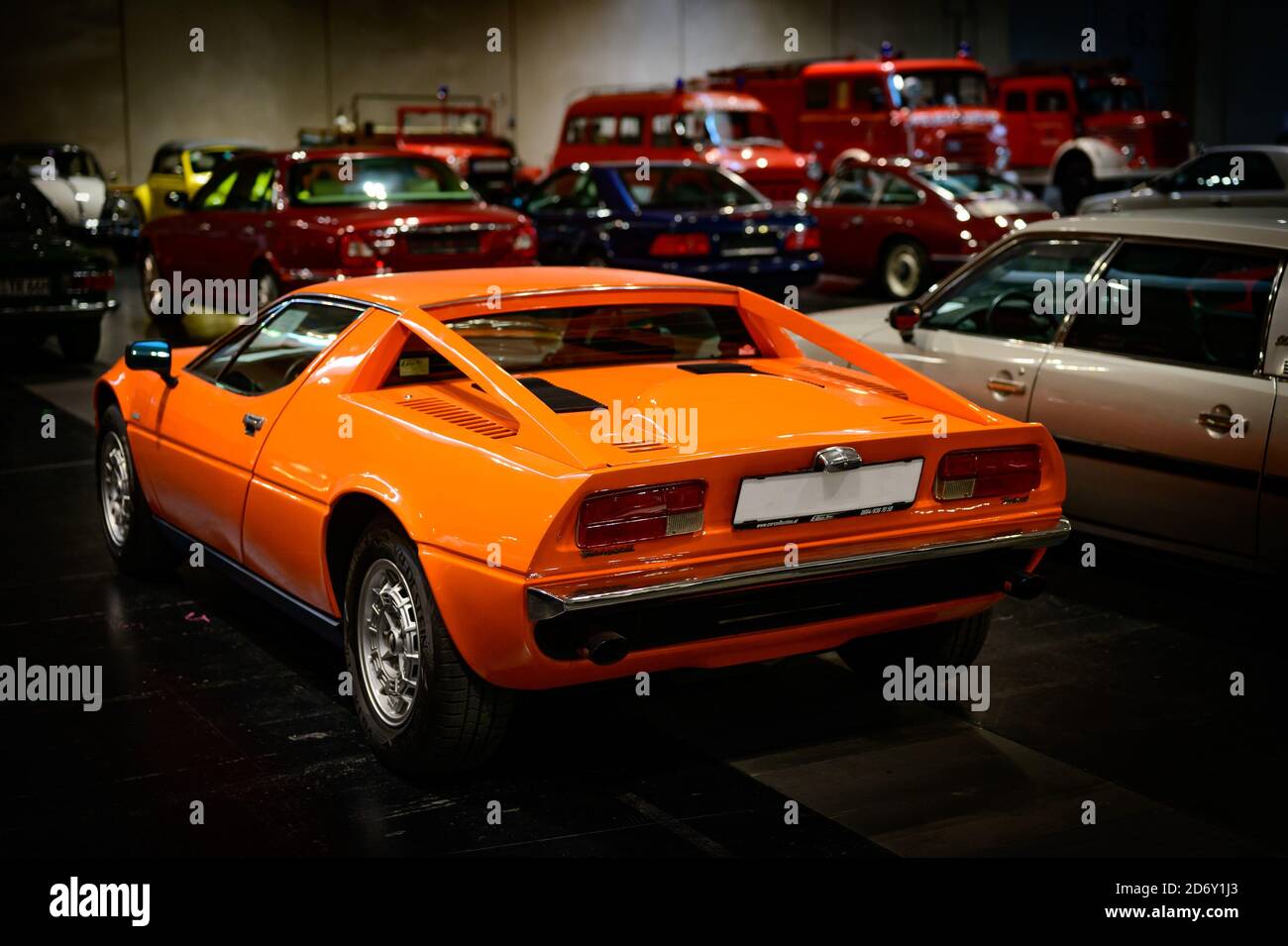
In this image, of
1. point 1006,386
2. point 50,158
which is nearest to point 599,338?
point 1006,386

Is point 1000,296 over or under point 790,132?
under

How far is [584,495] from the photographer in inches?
133

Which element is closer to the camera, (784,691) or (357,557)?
(357,557)

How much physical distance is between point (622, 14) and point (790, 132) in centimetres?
789

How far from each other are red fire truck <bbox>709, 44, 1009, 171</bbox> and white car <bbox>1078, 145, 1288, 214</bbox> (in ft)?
19.4

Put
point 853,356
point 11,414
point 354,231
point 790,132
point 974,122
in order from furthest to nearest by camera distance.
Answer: point 790,132 → point 974,122 → point 354,231 → point 11,414 → point 853,356

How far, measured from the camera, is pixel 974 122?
20969 mm

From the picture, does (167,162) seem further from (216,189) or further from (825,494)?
(825,494)

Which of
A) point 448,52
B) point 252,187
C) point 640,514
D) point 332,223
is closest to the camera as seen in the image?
point 640,514

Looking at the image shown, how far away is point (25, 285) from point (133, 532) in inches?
235

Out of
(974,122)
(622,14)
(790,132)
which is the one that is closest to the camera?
(974,122)

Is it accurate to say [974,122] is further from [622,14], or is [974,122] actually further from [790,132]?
[622,14]
